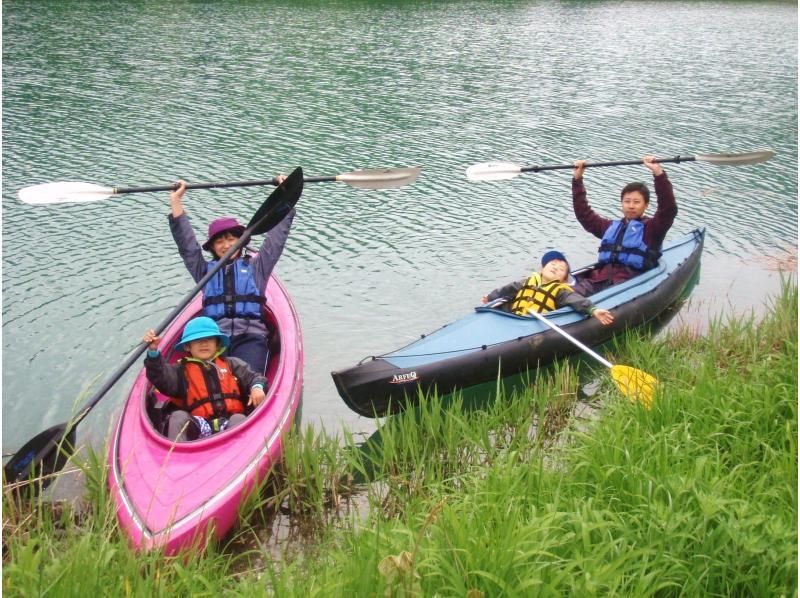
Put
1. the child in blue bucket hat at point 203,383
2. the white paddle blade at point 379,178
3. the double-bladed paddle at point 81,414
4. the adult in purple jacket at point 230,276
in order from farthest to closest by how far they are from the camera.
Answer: the white paddle blade at point 379,178 < the adult in purple jacket at point 230,276 < the child in blue bucket hat at point 203,383 < the double-bladed paddle at point 81,414

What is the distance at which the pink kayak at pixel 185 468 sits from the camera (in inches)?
154

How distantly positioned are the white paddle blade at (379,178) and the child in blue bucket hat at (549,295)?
4.23ft

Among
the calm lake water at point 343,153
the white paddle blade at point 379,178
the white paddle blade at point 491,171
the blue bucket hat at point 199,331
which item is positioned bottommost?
the calm lake water at point 343,153

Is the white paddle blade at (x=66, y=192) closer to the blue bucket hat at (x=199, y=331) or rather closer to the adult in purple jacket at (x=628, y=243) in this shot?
the blue bucket hat at (x=199, y=331)

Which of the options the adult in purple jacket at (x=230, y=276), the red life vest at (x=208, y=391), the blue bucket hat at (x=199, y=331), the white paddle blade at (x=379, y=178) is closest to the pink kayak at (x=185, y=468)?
the red life vest at (x=208, y=391)

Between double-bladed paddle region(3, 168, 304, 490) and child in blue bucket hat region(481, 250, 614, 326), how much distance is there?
195 centimetres

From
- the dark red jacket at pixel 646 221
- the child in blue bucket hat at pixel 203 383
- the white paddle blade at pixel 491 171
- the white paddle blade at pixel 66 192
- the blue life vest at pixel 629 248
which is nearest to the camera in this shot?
the child in blue bucket hat at pixel 203 383

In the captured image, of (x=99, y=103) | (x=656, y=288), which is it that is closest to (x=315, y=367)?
(x=656, y=288)

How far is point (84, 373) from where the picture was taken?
635 centimetres

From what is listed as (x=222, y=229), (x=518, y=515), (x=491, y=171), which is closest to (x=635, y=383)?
(x=518, y=515)

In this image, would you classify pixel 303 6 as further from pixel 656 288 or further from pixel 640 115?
pixel 656 288

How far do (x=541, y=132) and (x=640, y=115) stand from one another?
9.03 ft

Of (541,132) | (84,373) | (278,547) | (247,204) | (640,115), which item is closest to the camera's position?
(278,547)

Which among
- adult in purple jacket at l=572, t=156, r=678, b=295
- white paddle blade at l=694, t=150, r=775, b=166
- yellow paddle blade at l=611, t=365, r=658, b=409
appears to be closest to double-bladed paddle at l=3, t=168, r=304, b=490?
yellow paddle blade at l=611, t=365, r=658, b=409
